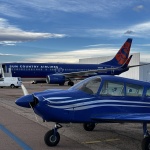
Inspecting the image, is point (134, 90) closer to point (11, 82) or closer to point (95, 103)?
point (95, 103)

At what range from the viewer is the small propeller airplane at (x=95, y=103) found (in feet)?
23.5

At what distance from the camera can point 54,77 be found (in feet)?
132

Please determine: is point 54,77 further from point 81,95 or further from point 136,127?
point 81,95

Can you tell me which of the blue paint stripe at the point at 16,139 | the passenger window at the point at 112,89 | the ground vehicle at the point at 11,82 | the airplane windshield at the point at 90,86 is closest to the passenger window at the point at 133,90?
the passenger window at the point at 112,89

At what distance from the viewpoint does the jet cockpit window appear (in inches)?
317

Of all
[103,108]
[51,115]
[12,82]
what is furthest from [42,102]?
[12,82]

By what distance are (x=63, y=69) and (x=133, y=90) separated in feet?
130

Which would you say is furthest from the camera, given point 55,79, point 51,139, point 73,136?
point 55,79

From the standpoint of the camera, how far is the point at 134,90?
8.12m

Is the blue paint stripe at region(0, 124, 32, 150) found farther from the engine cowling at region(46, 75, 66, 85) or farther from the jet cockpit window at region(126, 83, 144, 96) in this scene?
the engine cowling at region(46, 75, 66, 85)

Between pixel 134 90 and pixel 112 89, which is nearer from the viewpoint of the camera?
pixel 112 89

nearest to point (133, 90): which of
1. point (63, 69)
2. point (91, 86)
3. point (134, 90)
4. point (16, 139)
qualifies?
point (134, 90)

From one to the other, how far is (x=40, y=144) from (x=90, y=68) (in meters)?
41.9

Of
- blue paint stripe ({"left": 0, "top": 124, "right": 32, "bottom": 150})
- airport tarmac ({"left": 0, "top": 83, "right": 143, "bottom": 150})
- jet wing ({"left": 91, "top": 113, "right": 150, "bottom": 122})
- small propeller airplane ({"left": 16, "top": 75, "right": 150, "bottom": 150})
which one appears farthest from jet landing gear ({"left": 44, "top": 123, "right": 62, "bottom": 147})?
jet wing ({"left": 91, "top": 113, "right": 150, "bottom": 122})
